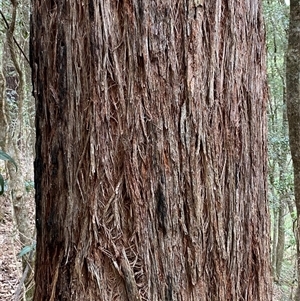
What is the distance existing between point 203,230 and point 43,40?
1.91 ft

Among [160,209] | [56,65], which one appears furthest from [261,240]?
[56,65]

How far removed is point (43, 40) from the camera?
1052 mm

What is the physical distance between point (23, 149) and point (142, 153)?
290 inches

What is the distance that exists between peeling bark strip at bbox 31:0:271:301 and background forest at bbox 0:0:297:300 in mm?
693

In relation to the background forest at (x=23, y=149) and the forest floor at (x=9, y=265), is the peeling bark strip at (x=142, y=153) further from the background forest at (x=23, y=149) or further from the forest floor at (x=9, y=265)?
the forest floor at (x=9, y=265)

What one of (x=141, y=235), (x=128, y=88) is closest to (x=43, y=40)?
(x=128, y=88)

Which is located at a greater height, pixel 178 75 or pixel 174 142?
pixel 178 75

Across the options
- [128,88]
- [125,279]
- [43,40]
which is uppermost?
[43,40]

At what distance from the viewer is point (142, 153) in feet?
3.14

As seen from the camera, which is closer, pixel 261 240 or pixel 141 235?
pixel 141 235

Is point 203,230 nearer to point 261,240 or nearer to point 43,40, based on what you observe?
point 261,240

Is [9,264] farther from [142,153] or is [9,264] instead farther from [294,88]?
[142,153]

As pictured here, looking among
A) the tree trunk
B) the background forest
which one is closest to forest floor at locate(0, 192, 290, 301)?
the background forest

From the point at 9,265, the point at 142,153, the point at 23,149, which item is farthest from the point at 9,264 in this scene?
the point at 142,153
